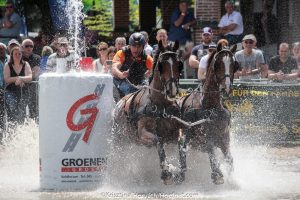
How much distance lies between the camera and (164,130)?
10758 millimetres

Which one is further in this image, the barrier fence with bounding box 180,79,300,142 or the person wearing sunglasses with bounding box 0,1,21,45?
the person wearing sunglasses with bounding box 0,1,21,45

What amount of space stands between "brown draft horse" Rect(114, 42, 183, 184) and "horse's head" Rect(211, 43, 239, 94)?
1.71 feet

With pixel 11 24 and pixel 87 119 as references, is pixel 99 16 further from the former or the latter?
pixel 87 119

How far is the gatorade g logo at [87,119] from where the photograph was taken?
10.5 m

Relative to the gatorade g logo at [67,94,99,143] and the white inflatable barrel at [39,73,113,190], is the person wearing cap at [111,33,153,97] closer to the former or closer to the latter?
the white inflatable barrel at [39,73,113,190]

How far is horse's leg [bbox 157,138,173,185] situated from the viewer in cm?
1050

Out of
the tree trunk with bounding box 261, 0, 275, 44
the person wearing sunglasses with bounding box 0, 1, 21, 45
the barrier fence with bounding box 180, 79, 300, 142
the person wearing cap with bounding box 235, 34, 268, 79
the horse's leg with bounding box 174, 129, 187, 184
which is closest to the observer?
the horse's leg with bounding box 174, 129, 187, 184

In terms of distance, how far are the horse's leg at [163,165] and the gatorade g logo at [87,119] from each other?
2.88ft

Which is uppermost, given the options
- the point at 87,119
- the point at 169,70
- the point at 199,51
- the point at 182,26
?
the point at 182,26

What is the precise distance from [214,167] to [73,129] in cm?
184

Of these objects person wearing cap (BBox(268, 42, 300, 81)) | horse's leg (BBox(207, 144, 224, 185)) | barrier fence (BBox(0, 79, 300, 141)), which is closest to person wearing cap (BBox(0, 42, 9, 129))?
barrier fence (BBox(0, 79, 300, 141))

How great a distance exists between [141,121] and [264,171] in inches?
106

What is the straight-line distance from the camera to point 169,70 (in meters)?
10.5

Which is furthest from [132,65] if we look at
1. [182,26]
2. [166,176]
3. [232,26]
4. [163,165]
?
[182,26]
